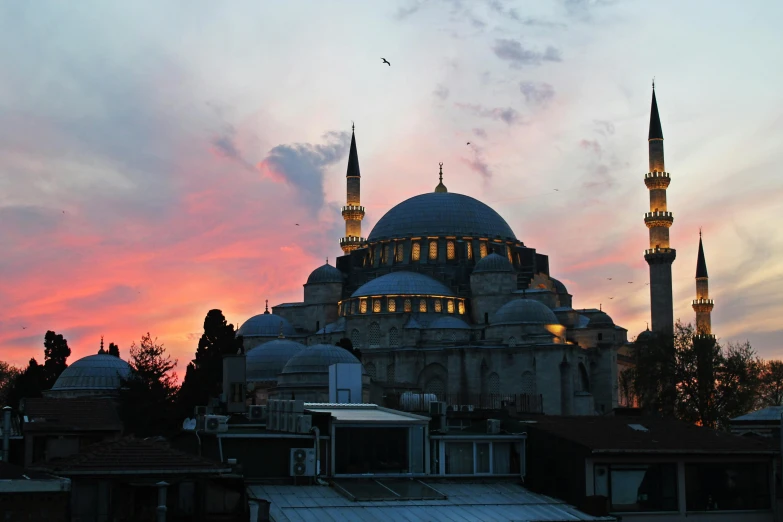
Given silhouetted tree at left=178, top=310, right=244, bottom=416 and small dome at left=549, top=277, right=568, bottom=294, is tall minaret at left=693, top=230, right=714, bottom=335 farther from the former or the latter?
silhouetted tree at left=178, top=310, right=244, bottom=416

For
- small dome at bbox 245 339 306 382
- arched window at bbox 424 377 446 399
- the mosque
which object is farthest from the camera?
arched window at bbox 424 377 446 399

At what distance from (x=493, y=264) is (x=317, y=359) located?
19.6m

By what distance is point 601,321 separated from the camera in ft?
237

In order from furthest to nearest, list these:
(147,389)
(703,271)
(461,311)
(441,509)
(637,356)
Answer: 1. (703,271)
2. (461,311)
3. (637,356)
4. (147,389)
5. (441,509)


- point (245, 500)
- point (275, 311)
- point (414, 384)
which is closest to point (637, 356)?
point (414, 384)

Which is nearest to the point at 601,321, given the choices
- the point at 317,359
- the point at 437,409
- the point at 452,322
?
the point at 452,322

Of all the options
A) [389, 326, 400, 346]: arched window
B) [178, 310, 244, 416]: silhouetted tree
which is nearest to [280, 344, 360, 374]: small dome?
[178, 310, 244, 416]: silhouetted tree

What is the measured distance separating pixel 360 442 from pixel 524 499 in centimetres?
301

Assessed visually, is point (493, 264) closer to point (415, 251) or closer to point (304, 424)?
point (415, 251)

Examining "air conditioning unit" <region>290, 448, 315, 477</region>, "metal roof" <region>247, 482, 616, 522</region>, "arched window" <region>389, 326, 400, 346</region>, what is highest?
"arched window" <region>389, 326, 400, 346</region>

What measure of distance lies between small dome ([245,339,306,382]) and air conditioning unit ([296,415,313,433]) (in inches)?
1704

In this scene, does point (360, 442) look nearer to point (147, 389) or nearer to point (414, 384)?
point (147, 389)

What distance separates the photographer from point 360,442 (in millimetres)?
23281

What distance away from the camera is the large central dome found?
8169 centimetres
